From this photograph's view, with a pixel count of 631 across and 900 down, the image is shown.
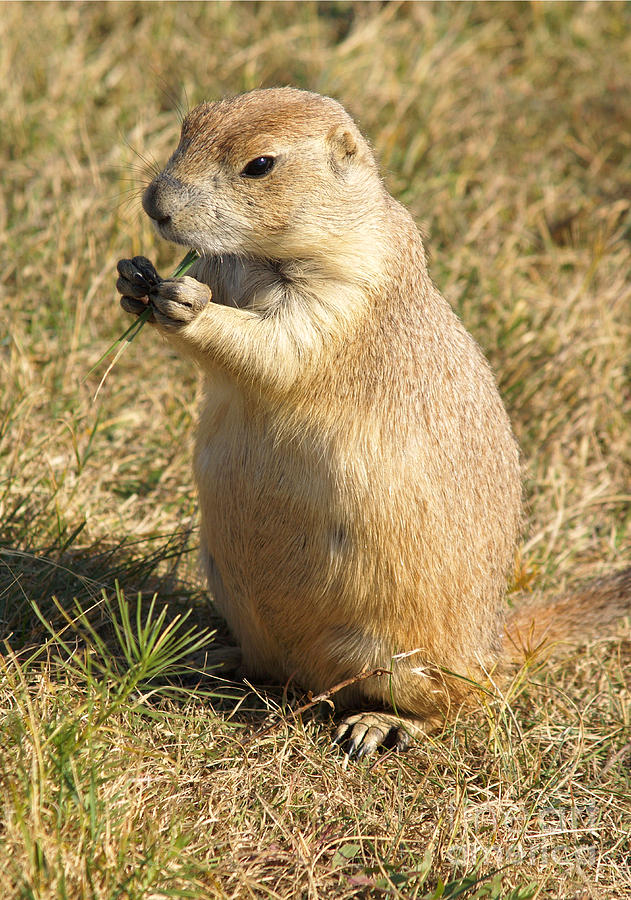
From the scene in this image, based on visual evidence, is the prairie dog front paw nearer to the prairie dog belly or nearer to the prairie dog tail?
the prairie dog belly

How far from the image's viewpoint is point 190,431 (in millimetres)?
5258

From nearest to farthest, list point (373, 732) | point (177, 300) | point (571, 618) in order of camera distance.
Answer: point (177, 300)
point (373, 732)
point (571, 618)

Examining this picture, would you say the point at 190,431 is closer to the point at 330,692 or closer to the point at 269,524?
the point at 269,524

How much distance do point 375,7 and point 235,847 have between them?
20.6 feet

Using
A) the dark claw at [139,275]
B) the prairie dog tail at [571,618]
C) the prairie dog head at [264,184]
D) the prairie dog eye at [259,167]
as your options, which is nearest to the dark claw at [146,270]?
the dark claw at [139,275]

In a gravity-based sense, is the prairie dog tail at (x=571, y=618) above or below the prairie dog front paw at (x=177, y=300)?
below

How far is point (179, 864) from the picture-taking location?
283 cm

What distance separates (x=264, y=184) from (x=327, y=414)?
2.63ft

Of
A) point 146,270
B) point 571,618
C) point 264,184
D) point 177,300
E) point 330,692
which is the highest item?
point 264,184

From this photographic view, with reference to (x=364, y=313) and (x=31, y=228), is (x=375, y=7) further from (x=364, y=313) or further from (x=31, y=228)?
(x=364, y=313)

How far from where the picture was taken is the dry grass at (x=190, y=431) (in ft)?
9.88

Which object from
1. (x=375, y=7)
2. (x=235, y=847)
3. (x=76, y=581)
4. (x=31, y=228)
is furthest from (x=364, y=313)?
(x=375, y=7)

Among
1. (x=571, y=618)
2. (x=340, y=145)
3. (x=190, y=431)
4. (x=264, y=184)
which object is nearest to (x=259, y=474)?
(x=264, y=184)

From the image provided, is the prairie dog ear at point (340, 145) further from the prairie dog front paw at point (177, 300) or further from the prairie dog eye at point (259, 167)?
the prairie dog front paw at point (177, 300)
